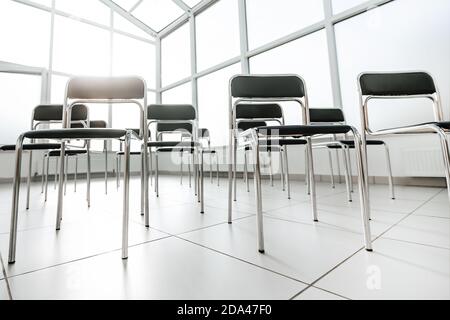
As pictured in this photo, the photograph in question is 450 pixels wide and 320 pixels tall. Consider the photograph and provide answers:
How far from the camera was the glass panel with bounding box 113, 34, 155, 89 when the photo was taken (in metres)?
4.73

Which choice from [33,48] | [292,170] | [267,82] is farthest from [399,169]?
[33,48]

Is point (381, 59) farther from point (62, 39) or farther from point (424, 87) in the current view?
point (62, 39)

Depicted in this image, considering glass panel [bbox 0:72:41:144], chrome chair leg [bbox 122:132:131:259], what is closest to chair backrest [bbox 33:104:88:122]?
chrome chair leg [bbox 122:132:131:259]

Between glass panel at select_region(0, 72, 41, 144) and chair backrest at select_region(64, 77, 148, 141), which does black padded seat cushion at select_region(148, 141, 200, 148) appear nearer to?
chair backrest at select_region(64, 77, 148, 141)

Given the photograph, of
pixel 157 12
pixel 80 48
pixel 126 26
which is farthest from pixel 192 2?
pixel 80 48

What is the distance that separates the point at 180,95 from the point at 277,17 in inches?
98.1

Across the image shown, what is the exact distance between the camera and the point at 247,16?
3645 mm

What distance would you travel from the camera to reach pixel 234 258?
703 millimetres

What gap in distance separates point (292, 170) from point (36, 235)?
2625 millimetres

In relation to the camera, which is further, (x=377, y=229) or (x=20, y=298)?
(x=377, y=229)

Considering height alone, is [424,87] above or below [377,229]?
above

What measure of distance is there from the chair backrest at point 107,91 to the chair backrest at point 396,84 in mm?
1114

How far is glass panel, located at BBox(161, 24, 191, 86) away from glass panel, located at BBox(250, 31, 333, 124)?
7.22ft

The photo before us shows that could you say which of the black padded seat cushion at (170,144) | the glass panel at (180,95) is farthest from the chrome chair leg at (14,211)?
the glass panel at (180,95)
